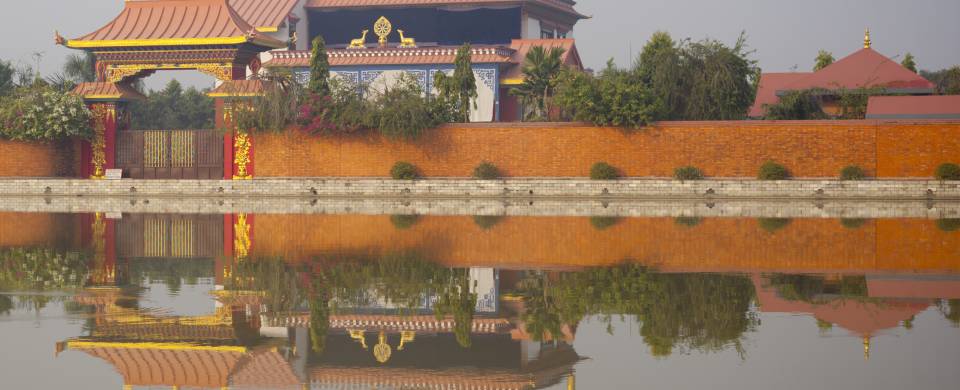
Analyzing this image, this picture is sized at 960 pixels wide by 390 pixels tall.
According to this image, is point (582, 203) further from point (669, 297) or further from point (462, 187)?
point (669, 297)

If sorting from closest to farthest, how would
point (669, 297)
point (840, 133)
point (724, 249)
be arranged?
point (669, 297) → point (724, 249) → point (840, 133)

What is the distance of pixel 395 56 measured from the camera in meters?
42.1

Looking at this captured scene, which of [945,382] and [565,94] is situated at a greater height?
[565,94]

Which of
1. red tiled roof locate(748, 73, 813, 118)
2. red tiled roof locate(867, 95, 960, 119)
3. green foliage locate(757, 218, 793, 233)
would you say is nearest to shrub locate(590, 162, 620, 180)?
red tiled roof locate(867, 95, 960, 119)

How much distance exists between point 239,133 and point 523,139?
8.42 meters

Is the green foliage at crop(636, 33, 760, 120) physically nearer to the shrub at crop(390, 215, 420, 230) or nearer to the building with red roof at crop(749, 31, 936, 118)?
the building with red roof at crop(749, 31, 936, 118)

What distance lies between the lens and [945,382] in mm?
8461

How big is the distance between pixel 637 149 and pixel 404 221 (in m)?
12.0

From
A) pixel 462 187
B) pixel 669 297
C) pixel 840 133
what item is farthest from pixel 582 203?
pixel 669 297

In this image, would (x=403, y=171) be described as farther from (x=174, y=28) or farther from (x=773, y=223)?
(x=773, y=223)

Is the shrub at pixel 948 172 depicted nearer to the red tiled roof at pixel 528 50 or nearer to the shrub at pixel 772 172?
the shrub at pixel 772 172

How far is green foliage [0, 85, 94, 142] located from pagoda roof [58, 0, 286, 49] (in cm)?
177

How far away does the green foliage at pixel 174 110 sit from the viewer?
2327 inches

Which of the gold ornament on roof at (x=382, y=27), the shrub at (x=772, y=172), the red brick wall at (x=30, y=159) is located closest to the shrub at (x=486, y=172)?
the shrub at (x=772, y=172)
